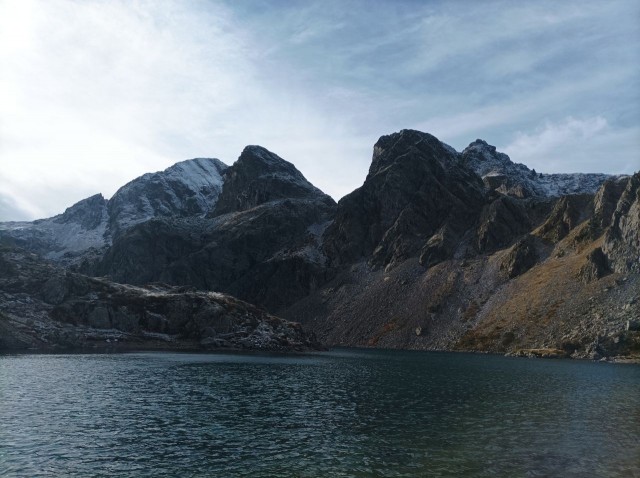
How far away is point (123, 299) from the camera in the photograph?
17662 centimetres

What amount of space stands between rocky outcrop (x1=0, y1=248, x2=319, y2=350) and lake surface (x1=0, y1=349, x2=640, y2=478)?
70004 millimetres

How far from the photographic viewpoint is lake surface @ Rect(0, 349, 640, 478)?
35719mm

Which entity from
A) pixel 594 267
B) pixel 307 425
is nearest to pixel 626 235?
pixel 594 267

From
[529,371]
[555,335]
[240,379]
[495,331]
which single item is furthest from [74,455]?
[495,331]

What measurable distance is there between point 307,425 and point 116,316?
13821 centimetres

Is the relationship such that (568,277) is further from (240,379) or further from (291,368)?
(240,379)

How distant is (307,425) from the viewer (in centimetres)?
4972

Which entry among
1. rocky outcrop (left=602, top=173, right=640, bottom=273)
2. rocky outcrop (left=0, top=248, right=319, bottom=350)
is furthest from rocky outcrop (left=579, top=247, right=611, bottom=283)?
rocky outcrop (left=0, top=248, right=319, bottom=350)

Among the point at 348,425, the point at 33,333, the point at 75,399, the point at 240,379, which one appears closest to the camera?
the point at 348,425

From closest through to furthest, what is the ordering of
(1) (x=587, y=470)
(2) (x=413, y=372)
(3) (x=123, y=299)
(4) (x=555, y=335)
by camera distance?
(1) (x=587, y=470) → (2) (x=413, y=372) → (4) (x=555, y=335) → (3) (x=123, y=299)

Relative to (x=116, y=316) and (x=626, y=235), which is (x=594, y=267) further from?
(x=116, y=316)

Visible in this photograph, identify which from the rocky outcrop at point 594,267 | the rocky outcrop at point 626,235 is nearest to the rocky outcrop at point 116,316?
the rocky outcrop at point 594,267

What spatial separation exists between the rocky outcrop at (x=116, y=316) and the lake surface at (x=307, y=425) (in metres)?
70.0

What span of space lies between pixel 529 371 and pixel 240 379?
219ft
